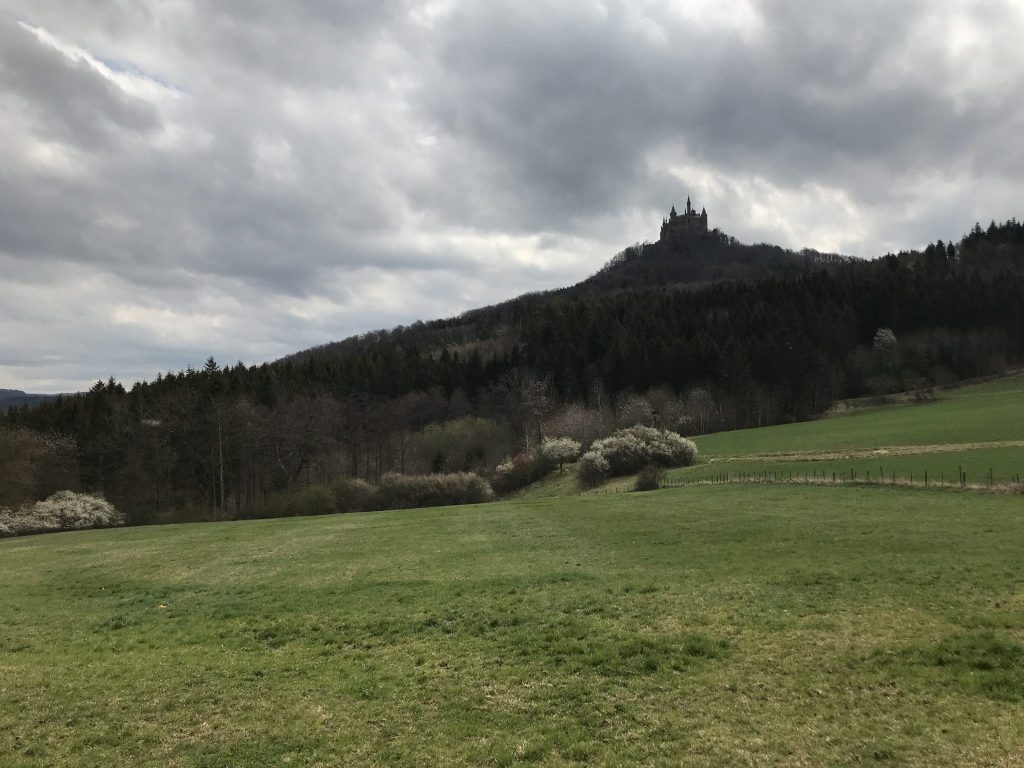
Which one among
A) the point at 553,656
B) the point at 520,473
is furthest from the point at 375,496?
the point at 553,656

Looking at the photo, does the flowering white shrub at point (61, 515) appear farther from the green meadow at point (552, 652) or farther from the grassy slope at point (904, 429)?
the grassy slope at point (904, 429)

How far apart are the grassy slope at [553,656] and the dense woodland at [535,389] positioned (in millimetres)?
49804

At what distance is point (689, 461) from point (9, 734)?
56977 millimetres

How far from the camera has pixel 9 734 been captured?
8742 millimetres

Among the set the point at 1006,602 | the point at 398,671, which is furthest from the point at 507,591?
the point at 1006,602

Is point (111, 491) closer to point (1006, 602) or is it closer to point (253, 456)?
point (253, 456)

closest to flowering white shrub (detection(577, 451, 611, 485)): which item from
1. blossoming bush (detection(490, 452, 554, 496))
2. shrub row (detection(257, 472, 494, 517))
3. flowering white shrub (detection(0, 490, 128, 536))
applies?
blossoming bush (detection(490, 452, 554, 496))

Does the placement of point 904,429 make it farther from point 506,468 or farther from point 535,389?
point 535,389

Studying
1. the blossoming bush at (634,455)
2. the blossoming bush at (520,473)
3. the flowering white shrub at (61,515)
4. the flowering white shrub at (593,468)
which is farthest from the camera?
the blossoming bush at (520,473)

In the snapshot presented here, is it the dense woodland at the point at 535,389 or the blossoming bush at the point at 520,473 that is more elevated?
the dense woodland at the point at 535,389

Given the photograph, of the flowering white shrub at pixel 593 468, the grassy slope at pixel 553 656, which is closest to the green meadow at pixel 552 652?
the grassy slope at pixel 553 656

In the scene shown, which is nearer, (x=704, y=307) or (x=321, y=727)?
(x=321, y=727)

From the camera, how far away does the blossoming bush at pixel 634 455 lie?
194ft

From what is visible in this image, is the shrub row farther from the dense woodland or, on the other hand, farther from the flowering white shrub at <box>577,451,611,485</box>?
the flowering white shrub at <box>577,451,611,485</box>
